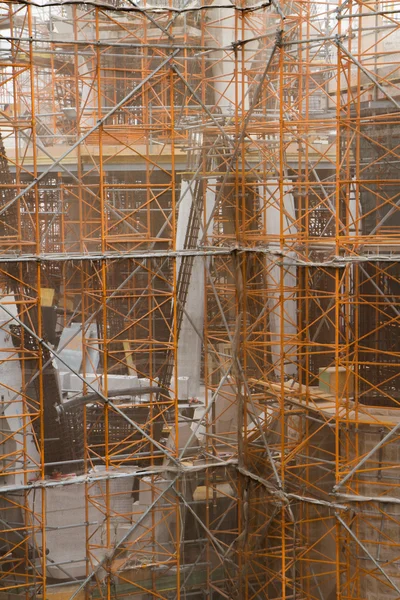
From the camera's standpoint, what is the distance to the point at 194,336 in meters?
16.2

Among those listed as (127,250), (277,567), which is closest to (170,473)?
(277,567)

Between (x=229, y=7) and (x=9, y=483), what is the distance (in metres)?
8.15

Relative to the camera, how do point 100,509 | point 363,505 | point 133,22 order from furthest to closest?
point 133,22 < point 100,509 < point 363,505

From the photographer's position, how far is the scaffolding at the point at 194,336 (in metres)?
14.9

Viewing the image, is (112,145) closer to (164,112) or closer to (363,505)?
(164,112)

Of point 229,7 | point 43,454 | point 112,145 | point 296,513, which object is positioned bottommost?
point 296,513

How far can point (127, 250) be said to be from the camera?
603 inches

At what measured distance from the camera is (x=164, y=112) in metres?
16.9

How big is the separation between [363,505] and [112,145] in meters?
7.03

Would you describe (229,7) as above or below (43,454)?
above

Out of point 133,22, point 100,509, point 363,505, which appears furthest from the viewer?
point 133,22

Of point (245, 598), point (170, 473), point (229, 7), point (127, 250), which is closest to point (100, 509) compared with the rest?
point (170, 473)

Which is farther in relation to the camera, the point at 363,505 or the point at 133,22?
A: the point at 133,22

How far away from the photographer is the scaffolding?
586 inches
